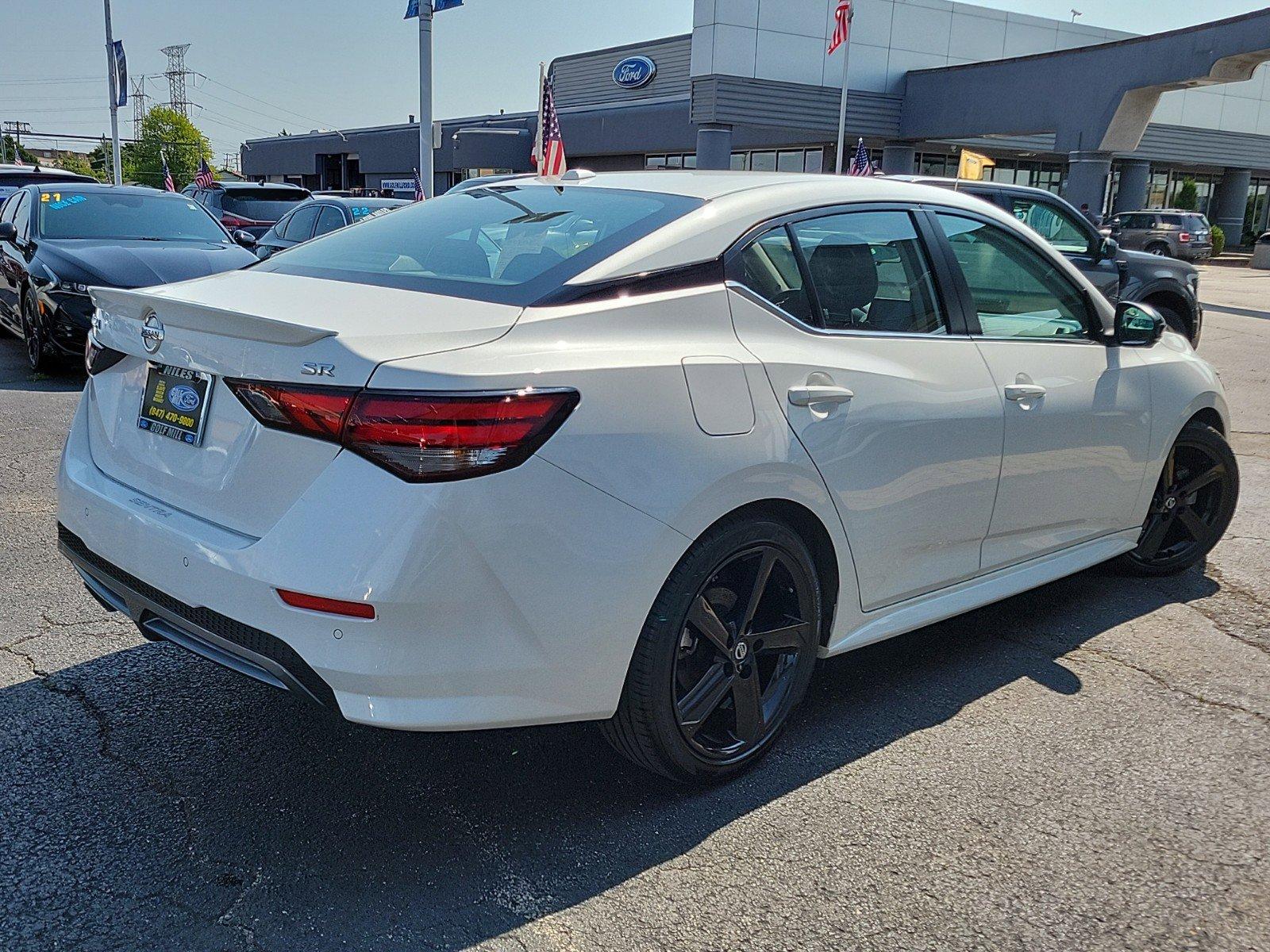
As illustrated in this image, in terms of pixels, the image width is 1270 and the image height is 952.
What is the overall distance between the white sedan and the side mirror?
317 millimetres

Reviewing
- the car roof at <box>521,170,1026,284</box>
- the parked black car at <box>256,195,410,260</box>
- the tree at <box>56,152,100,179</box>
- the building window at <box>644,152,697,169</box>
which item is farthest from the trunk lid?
the tree at <box>56,152,100,179</box>

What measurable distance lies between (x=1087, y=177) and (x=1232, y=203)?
2315cm

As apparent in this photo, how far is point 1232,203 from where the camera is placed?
45375 mm

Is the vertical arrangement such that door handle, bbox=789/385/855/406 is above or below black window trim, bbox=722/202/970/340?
below

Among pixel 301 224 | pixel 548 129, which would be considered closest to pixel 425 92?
pixel 301 224

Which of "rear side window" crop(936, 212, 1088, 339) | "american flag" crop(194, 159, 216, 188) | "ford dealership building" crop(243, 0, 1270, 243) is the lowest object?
"rear side window" crop(936, 212, 1088, 339)

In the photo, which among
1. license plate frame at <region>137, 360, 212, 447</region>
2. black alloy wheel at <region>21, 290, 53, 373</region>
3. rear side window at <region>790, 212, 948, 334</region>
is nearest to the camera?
license plate frame at <region>137, 360, 212, 447</region>

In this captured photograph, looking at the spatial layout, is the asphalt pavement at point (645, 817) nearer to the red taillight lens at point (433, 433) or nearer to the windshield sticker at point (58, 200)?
the red taillight lens at point (433, 433)

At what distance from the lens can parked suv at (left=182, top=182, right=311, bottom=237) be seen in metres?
18.3

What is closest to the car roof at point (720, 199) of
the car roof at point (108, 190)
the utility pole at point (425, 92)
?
the car roof at point (108, 190)

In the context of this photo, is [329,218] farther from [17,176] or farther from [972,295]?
[972,295]

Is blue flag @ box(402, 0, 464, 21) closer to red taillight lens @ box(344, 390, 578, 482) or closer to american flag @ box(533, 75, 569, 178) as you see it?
american flag @ box(533, 75, 569, 178)

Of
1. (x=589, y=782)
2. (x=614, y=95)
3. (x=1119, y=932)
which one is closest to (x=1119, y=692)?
(x=1119, y=932)

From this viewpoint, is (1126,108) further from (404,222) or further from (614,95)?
(404,222)
